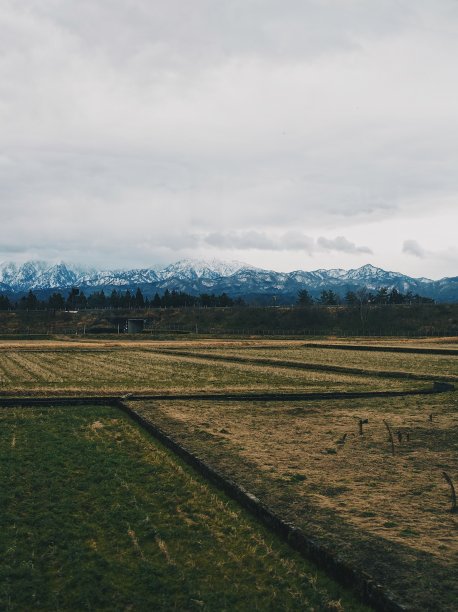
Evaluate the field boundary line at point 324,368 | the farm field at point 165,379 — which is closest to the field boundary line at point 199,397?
the farm field at point 165,379

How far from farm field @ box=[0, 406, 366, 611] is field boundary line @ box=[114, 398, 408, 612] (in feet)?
0.73

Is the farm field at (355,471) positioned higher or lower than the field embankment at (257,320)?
lower

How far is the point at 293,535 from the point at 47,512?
19.6ft

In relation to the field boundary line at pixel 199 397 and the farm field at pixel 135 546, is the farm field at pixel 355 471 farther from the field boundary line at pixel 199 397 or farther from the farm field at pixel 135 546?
the field boundary line at pixel 199 397

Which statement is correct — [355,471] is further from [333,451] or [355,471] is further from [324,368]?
[324,368]

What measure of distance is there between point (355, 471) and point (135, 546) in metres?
7.55

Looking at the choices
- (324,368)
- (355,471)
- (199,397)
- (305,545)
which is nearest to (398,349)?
(324,368)

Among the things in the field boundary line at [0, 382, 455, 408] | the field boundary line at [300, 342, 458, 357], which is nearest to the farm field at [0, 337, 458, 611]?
the field boundary line at [0, 382, 455, 408]

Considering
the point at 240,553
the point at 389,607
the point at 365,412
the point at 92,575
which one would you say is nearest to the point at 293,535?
the point at 240,553

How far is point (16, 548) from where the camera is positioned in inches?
428

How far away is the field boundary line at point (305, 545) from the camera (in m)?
8.92

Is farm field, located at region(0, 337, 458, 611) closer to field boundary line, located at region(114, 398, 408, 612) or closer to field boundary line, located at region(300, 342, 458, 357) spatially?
field boundary line, located at region(114, 398, 408, 612)

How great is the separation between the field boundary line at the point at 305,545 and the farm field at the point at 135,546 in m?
0.22

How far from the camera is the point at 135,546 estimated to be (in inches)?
435
